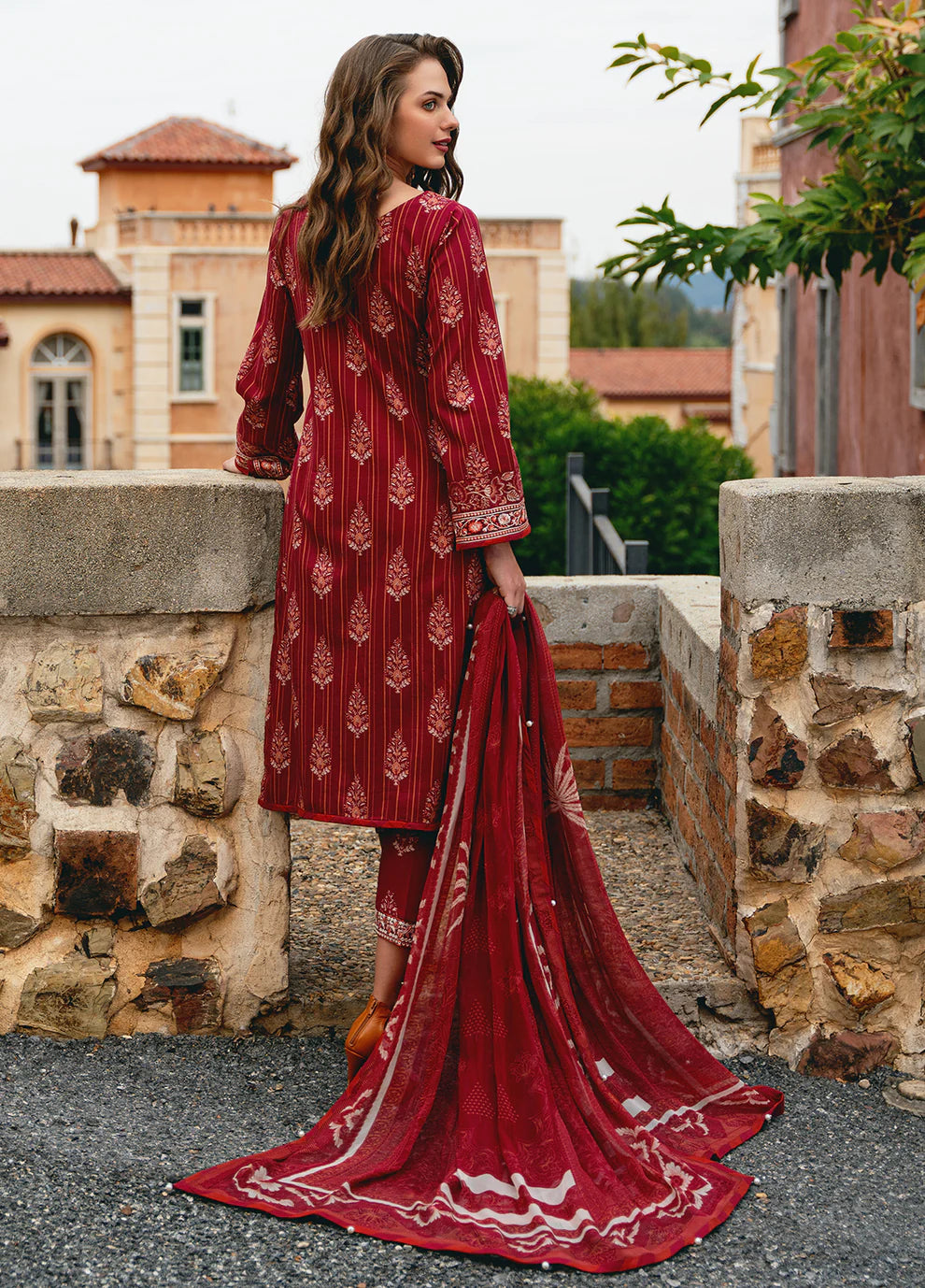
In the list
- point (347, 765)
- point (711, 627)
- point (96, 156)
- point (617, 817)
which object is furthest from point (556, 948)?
point (96, 156)

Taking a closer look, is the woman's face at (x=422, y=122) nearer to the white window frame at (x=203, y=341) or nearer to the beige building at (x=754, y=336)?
the beige building at (x=754, y=336)

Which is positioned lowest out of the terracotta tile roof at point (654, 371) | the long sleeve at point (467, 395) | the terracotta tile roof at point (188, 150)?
the long sleeve at point (467, 395)

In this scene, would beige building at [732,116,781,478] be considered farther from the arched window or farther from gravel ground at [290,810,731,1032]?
gravel ground at [290,810,731,1032]

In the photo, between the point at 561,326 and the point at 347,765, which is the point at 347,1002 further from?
the point at 561,326

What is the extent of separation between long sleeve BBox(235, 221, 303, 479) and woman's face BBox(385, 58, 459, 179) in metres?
0.30

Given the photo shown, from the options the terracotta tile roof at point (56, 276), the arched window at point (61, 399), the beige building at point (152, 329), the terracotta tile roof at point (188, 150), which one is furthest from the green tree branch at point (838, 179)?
the terracotta tile roof at point (188, 150)

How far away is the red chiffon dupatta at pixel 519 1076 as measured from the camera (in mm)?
2383

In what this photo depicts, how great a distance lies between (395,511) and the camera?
2.69 meters

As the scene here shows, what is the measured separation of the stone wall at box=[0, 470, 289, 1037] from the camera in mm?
2840

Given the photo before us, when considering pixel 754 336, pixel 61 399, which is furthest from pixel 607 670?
pixel 61 399

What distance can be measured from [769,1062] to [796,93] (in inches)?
125

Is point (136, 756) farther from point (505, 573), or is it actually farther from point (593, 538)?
point (593, 538)

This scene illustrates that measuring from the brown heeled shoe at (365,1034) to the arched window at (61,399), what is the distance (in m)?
29.2

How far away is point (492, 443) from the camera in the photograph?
2.62 meters
